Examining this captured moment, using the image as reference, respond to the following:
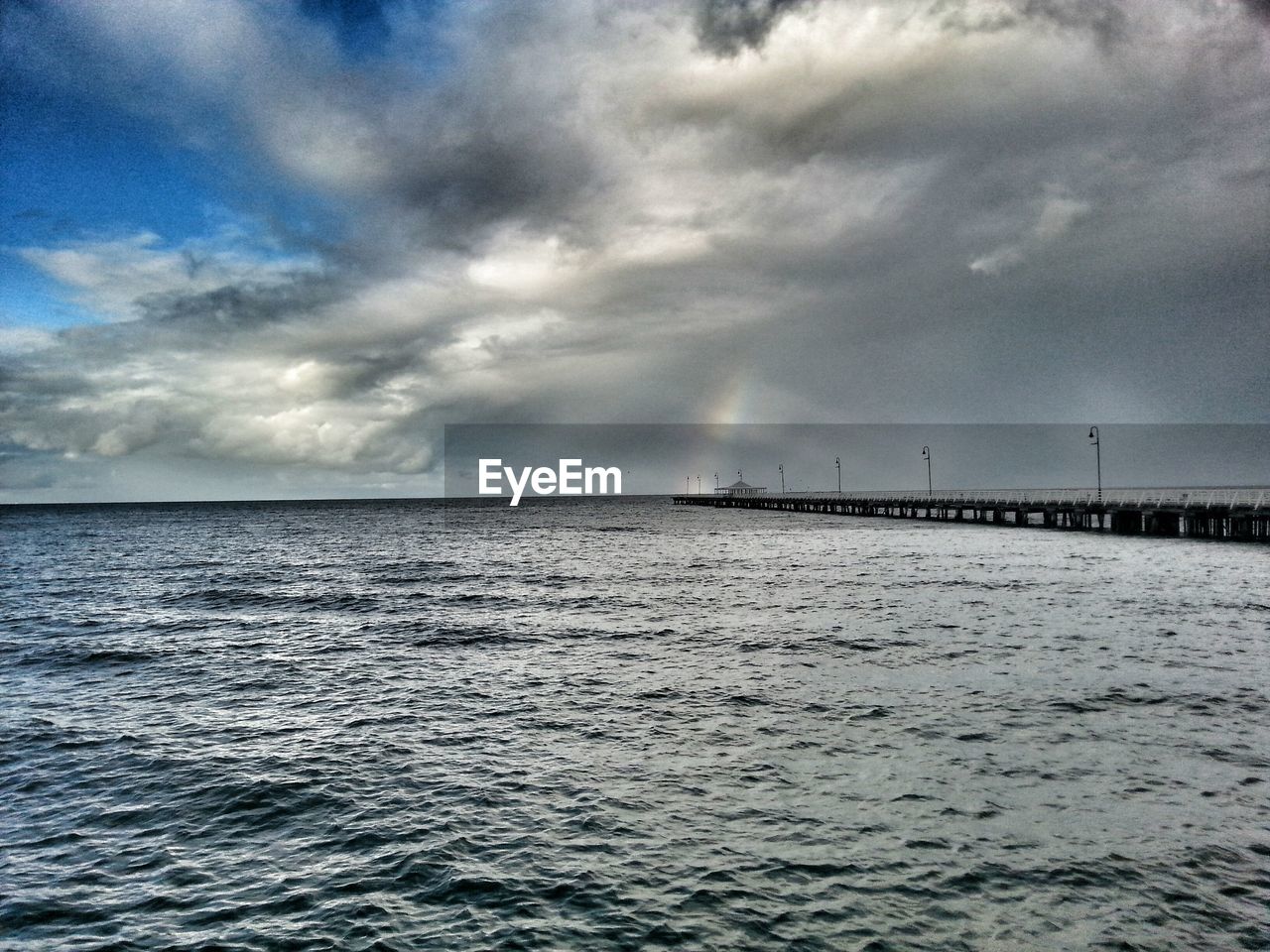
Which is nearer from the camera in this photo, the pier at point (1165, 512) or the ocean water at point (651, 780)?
the ocean water at point (651, 780)

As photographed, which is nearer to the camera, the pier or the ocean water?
the ocean water

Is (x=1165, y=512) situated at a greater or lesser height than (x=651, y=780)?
greater

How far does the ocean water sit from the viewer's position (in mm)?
8367

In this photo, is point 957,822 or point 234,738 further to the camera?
point 234,738

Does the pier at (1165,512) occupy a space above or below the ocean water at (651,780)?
above

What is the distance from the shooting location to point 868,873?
9078 mm

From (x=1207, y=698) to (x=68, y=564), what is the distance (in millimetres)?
72861

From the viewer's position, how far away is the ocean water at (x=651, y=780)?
8.37 m

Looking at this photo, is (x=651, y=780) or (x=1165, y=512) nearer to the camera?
(x=651, y=780)

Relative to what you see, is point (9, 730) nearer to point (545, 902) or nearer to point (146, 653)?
point (146, 653)

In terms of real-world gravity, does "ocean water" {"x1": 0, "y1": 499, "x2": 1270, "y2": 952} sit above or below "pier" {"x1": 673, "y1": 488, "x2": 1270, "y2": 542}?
below

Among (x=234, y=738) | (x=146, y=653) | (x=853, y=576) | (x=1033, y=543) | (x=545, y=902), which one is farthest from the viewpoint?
(x=1033, y=543)

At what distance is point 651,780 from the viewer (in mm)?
12266

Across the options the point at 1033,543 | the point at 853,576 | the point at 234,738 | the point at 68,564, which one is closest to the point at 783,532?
the point at 1033,543
